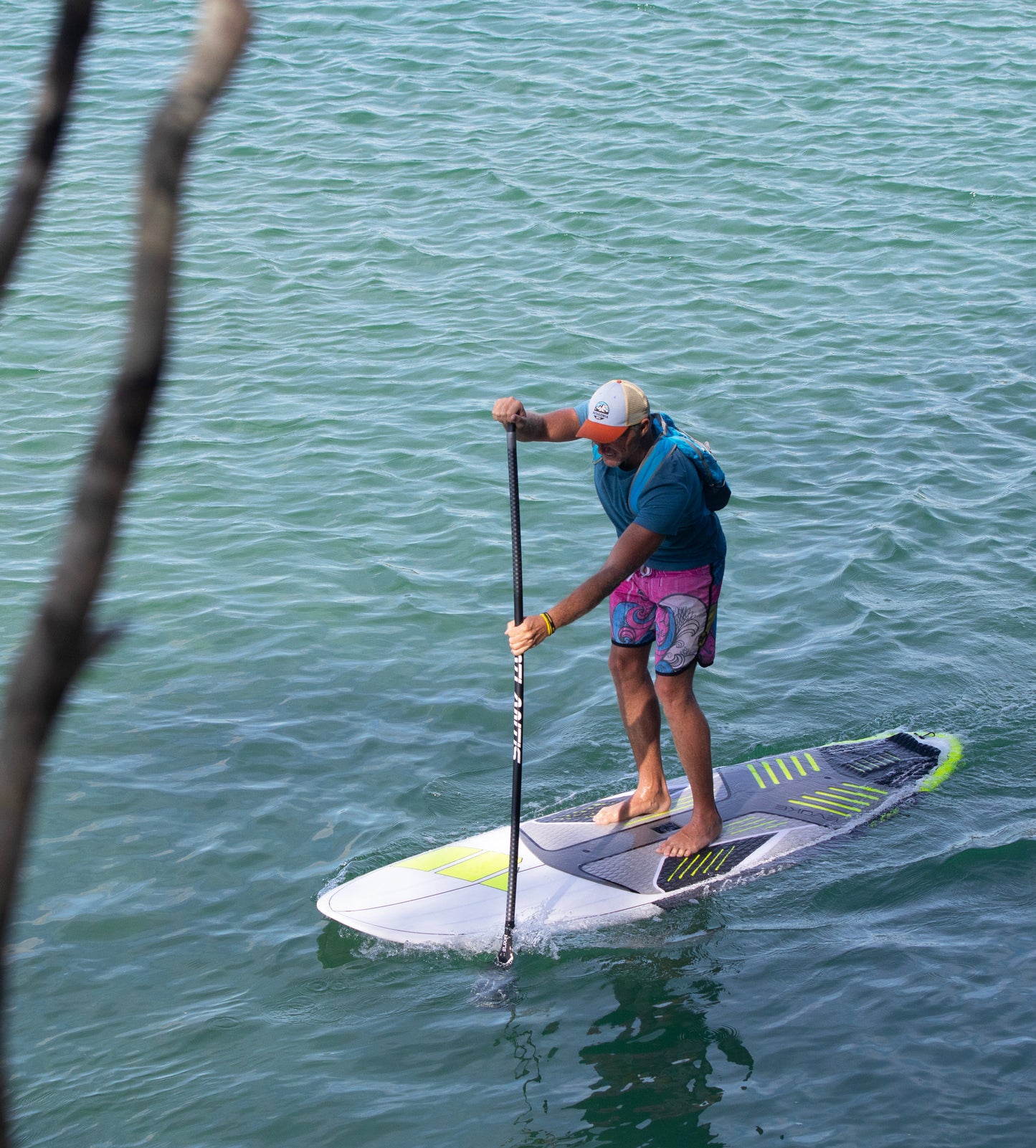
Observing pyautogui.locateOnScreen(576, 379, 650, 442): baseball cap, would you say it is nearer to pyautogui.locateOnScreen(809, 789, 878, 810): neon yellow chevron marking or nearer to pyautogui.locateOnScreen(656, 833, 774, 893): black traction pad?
pyautogui.locateOnScreen(656, 833, 774, 893): black traction pad

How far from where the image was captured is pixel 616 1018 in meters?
5.16

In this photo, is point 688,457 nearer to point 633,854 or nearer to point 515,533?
point 515,533

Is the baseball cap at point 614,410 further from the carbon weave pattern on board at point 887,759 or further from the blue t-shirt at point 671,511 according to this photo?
the carbon weave pattern on board at point 887,759

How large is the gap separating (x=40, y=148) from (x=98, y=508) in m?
0.45

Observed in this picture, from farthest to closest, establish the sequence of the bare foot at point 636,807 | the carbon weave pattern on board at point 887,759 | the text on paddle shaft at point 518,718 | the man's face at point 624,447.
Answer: the carbon weave pattern on board at point 887,759
the bare foot at point 636,807
the text on paddle shaft at point 518,718
the man's face at point 624,447

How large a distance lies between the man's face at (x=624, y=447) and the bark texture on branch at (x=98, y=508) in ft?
13.8

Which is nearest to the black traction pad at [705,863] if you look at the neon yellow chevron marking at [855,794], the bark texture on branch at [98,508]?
the neon yellow chevron marking at [855,794]

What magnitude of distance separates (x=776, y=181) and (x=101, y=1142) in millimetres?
12658

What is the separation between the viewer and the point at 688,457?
5531mm

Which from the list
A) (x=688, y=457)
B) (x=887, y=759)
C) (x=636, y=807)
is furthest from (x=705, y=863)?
(x=688, y=457)

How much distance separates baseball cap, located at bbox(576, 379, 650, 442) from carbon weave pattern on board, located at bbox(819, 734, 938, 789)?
2.54m

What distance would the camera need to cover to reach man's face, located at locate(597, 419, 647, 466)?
544 cm

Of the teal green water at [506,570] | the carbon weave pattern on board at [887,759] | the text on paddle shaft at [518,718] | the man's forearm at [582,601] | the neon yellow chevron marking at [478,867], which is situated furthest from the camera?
the carbon weave pattern on board at [887,759]

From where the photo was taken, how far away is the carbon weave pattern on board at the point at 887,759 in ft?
22.0
